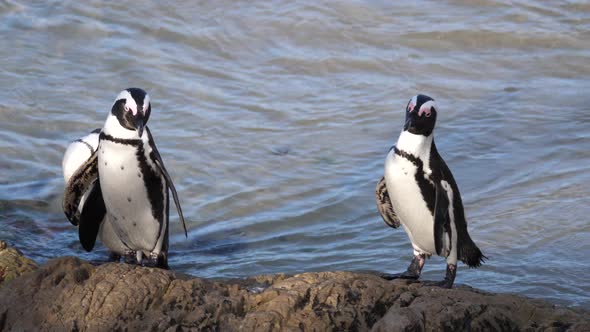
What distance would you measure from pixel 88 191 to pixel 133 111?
2.55 feet

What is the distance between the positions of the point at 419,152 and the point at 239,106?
4.19m

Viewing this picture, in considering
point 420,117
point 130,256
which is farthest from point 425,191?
point 130,256

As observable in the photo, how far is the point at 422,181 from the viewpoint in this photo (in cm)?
496

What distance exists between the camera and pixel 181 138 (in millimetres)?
8227

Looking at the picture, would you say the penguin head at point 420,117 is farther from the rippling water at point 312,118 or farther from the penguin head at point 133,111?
the penguin head at point 133,111

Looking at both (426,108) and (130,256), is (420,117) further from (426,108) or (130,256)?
(130,256)

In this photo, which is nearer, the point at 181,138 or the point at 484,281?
the point at 484,281

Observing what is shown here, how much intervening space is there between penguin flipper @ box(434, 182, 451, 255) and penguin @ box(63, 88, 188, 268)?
1258 millimetres

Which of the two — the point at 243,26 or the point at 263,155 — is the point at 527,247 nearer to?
the point at 263,155

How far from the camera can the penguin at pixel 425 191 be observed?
4.94m

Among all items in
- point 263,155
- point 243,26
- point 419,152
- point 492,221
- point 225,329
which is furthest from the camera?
point 243,26

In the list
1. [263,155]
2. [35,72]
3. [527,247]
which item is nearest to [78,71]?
[35,72]

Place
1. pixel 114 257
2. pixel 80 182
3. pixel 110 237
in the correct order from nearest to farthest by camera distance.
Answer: pixel 80 182
pixel 110 237
pixel 114 257

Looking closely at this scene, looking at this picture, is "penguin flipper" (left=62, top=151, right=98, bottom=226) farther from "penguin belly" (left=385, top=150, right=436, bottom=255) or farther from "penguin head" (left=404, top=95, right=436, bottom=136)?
"penguin head" (left=404, top=95, right=436, bottom=136)
